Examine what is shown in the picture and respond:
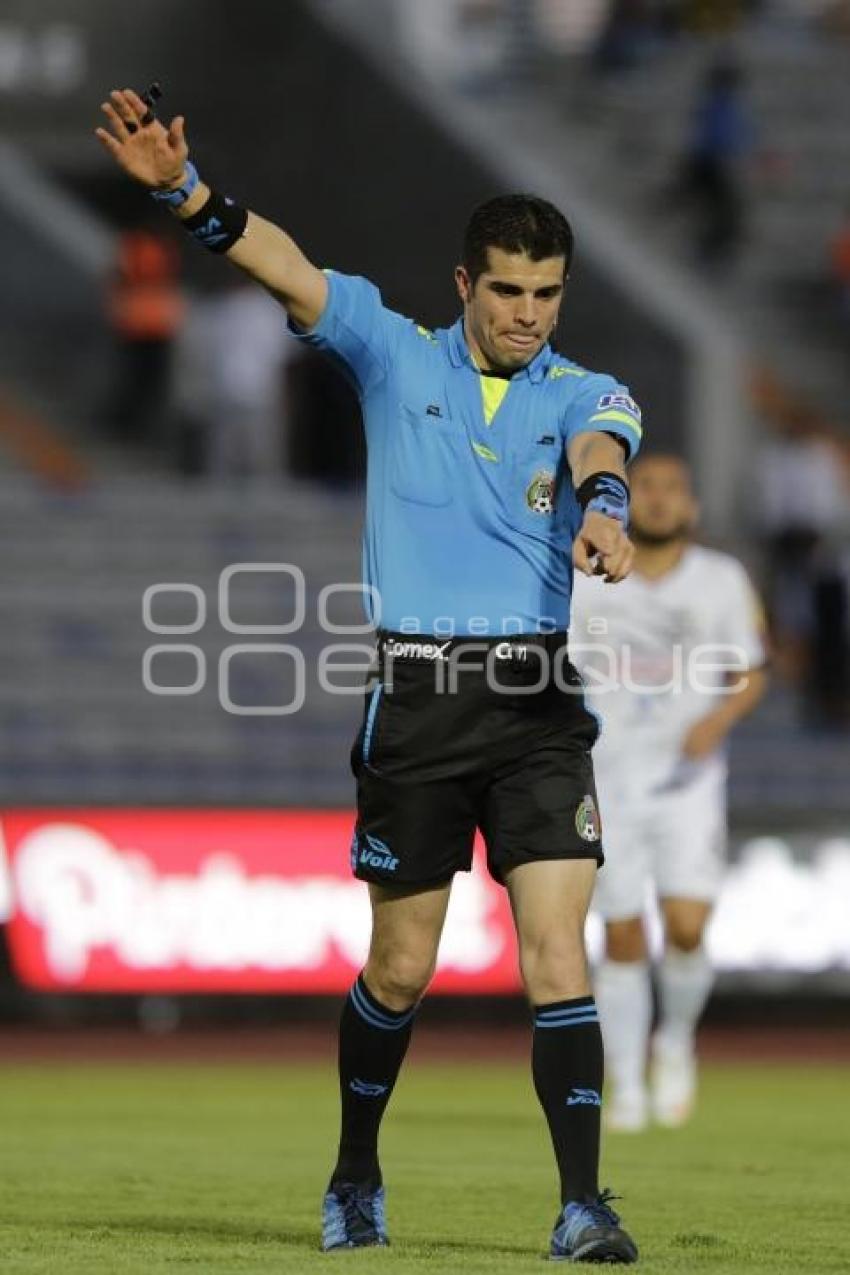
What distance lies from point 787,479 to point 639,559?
33.1 feet

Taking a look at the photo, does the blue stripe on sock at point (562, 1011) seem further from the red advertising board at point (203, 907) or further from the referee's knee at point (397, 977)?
the red advertising board at point (203, 907)

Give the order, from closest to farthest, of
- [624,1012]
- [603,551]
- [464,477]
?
[603,551]
[464,477]
[624,1012]

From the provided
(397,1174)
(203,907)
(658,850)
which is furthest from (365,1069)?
(203,907)

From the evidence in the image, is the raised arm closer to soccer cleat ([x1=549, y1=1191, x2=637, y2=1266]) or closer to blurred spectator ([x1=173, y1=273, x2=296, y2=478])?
soccer cleat ([x1=549, y1=1191, x2=637, y2=1266])

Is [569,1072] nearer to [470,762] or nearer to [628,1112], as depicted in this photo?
[470,762]

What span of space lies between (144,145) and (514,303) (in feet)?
2.98

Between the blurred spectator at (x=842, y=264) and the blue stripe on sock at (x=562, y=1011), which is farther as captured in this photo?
the blurred spectator at (x=842, y=264)

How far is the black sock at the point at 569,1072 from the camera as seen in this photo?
6695 mm

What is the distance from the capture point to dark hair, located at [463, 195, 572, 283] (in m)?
6.77

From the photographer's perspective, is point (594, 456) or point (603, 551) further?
point (594, 456)

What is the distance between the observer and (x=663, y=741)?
1162 centimetres

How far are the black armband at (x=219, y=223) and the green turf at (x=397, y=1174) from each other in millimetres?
2296

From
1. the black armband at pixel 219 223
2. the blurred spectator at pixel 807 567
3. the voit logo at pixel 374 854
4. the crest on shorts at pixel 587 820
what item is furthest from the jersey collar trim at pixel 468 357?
the blurred spectator at pixel 807 567

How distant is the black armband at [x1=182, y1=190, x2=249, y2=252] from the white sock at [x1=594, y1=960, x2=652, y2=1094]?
17.0 ft
